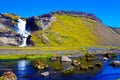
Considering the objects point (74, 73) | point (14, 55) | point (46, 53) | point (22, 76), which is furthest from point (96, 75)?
point (46, 53)

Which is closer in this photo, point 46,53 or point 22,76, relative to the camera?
point 22,76

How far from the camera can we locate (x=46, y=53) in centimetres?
17275

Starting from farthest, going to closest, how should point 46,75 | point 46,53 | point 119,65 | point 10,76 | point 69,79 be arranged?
point 46,53 < point 119,65 < point 46,75 < point 69,79 < point 10,76

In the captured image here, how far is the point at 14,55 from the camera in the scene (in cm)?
15425

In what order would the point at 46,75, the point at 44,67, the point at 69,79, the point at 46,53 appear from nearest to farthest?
the point at 69,79 → the point at 46,75 → the point at 44,67 → the point at 46,53

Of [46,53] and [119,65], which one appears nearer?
[119,65]

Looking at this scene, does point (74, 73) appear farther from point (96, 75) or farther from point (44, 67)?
point (44, 67)

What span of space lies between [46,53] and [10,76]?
101 metres

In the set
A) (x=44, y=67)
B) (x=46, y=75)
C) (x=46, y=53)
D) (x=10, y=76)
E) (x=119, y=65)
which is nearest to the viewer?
(x=10, y=76)

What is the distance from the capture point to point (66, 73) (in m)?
90.2

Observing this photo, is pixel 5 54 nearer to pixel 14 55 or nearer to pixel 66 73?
pixel 14 55

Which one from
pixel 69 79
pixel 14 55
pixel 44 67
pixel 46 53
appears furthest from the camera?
pixel 46 53

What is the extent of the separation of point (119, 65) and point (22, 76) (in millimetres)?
44603

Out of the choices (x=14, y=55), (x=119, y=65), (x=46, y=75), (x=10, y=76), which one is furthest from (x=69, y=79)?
(x=14, y=55)
